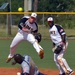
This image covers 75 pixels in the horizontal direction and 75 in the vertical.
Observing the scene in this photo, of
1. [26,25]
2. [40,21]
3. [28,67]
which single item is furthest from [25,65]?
[40,21]

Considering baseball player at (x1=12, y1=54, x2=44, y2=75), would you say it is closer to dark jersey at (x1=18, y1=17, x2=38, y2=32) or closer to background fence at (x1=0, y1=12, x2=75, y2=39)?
dark jersey at (x1=18, y1=17, x2=38, y2=32)

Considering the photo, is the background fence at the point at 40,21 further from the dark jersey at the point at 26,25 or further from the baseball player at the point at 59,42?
the baseball player at the point at 59,42

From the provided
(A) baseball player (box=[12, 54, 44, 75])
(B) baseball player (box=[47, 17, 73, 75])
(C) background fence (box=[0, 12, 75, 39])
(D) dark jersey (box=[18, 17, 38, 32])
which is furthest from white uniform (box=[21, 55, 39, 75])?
(C) background fence (box=[0, 12, 75, 39])

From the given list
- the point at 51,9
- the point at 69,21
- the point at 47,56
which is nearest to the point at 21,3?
the point at 51,9

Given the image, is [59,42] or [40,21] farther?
[40,21]

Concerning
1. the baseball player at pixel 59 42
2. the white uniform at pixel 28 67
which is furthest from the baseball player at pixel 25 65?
the baseball player at pixel 59 42

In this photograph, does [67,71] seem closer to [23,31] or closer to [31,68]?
[23,31]

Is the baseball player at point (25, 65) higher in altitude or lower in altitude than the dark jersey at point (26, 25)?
lower

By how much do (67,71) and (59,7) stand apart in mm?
38886

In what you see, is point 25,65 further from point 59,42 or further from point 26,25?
point 26,25

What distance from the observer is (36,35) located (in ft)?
40.5

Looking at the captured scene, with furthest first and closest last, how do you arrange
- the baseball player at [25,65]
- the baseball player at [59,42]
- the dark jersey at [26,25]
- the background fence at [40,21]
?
1. the background fence at [40,21]
2. the dark jersey at [26,25]
3. the baseball player at [59,42]
4. the baseball player at [25,65]

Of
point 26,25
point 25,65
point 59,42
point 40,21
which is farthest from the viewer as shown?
point 40,21

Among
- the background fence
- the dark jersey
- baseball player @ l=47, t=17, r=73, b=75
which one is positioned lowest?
the background fence
